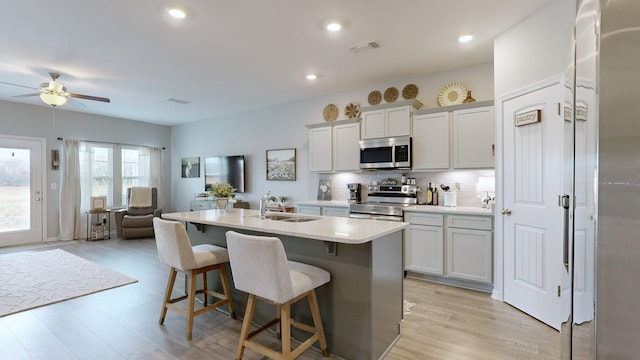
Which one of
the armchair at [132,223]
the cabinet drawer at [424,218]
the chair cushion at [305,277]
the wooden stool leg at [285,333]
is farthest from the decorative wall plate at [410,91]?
the armchair at [132,223]

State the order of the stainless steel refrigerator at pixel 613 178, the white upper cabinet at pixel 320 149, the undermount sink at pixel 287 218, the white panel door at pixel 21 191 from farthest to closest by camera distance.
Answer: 1. the white panel door at pixel 21 191
2. the white upper cabinet at pixel 320 149
3. the undermount sink at pixel 287 218
4. the stainless steel refrigerator at pixel 613 178

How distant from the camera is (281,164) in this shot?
240 inches

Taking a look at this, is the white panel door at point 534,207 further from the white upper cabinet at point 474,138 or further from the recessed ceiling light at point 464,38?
the recessed ceiling light at point 464,38

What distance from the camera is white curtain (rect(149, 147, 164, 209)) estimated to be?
7.88 m

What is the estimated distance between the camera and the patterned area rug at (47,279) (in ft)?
10.7

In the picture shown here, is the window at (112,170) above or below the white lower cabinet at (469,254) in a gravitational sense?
above

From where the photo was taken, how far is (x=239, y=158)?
22.0 ft

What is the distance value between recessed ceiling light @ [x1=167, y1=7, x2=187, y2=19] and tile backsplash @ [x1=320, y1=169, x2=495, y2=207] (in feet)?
10.6

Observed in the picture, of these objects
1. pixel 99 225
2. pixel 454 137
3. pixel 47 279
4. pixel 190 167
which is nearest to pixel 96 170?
pixel 99 225

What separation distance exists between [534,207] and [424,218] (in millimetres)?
1245

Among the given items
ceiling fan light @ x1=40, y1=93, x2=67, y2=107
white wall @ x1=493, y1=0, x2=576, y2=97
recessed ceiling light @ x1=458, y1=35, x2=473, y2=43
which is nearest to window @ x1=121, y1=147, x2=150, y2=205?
ceiling fan light @ x1=40, y1=93, x2=67, y2=107

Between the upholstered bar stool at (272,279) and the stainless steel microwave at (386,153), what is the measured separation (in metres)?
2.56

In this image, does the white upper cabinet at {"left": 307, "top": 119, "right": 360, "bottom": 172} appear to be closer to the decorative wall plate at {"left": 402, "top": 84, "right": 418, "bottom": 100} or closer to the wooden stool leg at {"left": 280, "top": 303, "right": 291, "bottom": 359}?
the decorative wall plate at {"left": 402, "top": 84, "right": 418, "bottom": 100}

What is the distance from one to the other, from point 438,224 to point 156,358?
3161mm
